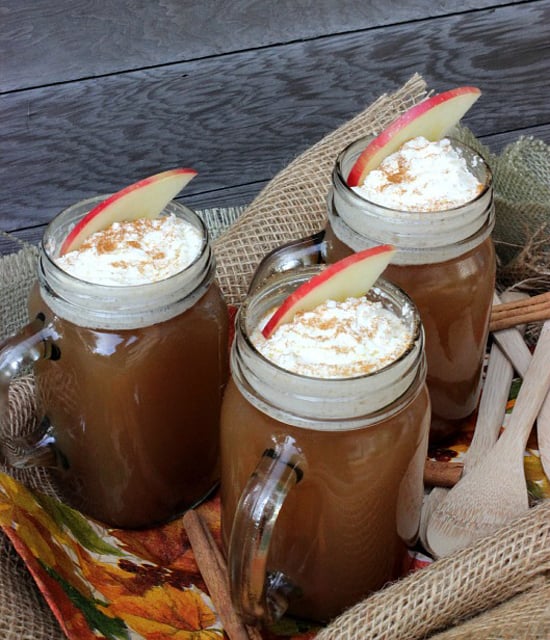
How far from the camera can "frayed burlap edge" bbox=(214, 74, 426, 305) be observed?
108 cm

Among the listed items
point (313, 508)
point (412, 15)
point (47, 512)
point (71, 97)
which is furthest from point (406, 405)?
Result: point (412, 15)

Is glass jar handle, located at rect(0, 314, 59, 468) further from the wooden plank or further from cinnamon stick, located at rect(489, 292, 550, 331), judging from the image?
the wooden plank

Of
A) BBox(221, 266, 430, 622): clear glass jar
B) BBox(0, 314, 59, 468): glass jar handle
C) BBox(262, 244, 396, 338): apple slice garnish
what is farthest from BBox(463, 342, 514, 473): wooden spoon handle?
BBox(0, 314, 59, 468): glass jar handle

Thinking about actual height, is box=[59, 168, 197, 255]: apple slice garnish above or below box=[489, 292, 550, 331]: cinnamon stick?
above

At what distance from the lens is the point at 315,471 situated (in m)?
0.67

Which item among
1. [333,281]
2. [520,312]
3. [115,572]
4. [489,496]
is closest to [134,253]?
[333,281]

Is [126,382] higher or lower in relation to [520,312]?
higher

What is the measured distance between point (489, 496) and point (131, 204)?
418mm

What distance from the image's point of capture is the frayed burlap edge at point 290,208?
3.56 feet

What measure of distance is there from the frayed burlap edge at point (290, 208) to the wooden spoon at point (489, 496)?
0.35 m

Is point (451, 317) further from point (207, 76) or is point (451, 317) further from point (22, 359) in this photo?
point (207, 76)

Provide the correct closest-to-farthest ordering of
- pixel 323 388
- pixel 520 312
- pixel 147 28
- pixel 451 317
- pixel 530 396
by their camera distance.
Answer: pixel 323 388, pixel 451 317, pixel 530 396, pixel 520 312, pixel 147 28

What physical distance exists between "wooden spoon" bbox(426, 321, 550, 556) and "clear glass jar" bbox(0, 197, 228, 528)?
0.73ft

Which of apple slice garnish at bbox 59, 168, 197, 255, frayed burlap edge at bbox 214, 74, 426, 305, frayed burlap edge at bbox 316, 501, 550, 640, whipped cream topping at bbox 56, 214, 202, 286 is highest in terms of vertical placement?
apple slice garnish at bbox 59, 168, 197, 255
